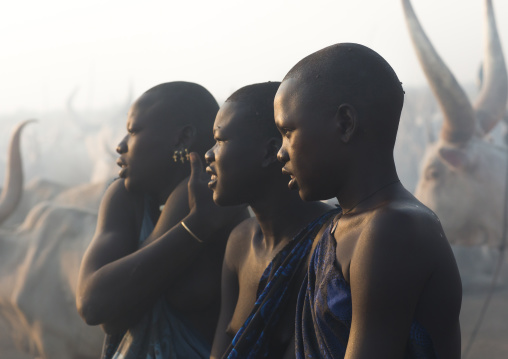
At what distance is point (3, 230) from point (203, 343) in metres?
3.59

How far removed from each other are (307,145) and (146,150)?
815 millimetres

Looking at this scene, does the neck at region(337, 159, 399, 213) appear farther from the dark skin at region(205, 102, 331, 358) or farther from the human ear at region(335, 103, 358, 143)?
the dark skin at region(205, 102, 331, 358)

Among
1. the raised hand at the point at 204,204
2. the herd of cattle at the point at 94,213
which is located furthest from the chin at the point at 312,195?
the herd of cattle at the point at 94,213

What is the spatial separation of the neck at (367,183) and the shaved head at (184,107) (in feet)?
2.68

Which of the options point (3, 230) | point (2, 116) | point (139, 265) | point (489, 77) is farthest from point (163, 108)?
point (2, 116)

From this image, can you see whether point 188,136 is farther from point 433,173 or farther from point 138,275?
point 433,173

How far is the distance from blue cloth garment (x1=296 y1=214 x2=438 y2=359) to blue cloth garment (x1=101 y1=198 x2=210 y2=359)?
718 millimetres

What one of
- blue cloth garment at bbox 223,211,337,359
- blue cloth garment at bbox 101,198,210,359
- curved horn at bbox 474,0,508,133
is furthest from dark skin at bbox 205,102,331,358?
curved horn at bbox 474,0,508,133

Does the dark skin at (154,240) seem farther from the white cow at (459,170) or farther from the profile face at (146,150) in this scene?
the white cow at (459,170)

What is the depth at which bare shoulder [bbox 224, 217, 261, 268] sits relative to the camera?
163cm

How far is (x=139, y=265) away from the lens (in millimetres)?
1776

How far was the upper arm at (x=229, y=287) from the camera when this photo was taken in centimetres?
161

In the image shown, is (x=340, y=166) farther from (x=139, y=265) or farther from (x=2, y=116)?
(x=2, y=116)

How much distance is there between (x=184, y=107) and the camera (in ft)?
6.47
